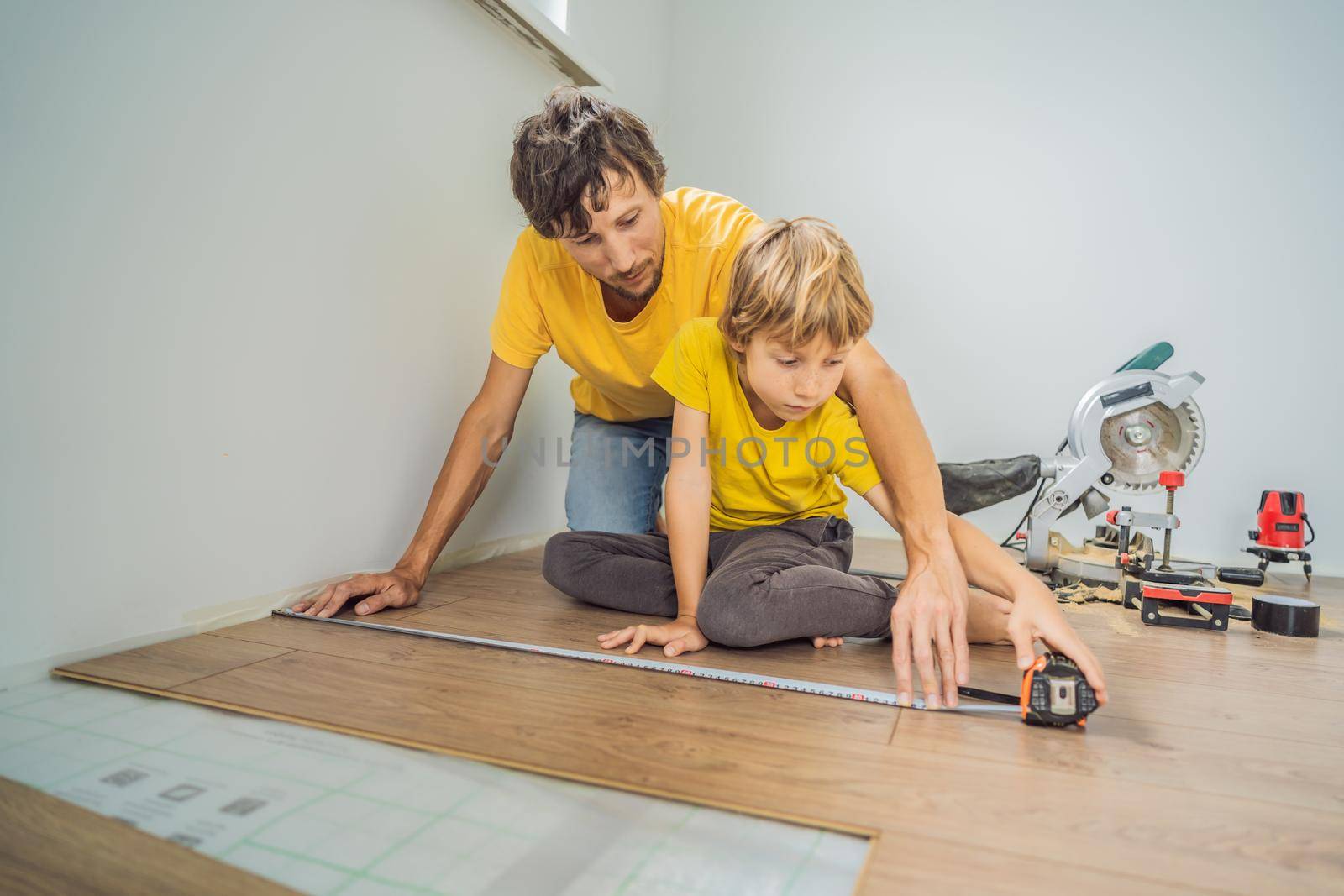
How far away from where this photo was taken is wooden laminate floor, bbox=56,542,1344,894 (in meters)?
0.70

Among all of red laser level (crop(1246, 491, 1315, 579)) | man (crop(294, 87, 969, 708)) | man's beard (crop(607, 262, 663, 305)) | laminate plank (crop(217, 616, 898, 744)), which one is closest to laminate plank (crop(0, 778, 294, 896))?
laminate plank (crop(217, 616, 898, 744))

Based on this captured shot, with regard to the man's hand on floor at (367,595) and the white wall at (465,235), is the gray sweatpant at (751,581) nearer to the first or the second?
the man's hand on floor at (367,595)

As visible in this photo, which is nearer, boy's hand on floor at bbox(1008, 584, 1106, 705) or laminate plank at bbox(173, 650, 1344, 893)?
laminate plank at bbox(173, 650, 1344, 893)

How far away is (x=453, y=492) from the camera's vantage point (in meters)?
1.58

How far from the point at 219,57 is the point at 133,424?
A: 60 centimetres

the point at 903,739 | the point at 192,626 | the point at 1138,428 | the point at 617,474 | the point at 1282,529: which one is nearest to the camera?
the point at 903,739

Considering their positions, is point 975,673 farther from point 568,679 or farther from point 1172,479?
point 1172,479

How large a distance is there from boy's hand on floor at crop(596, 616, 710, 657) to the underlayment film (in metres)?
0.43

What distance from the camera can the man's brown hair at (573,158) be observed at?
1291 millimetres

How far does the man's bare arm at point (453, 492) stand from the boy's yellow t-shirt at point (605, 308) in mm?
74

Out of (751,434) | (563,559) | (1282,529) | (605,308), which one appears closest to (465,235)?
(605,308)

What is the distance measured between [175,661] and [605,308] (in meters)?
0.94

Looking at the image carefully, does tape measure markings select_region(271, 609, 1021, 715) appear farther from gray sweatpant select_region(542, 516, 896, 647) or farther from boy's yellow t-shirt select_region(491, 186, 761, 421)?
boy's yellow t-shirt select_region(491, 186, 761, 421)

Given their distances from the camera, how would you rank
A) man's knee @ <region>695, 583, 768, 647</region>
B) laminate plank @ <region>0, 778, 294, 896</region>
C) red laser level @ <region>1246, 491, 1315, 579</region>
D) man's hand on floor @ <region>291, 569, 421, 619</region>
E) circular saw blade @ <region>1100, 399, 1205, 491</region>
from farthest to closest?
red laser level @ <region>1246, 491, 1315, 579</region> < circular saw blade @ <region>1100, 399, 1205, 491</region> < man's hand on floor @ <region>291, 569, 421, 619</region> < man's knee @ <region>695, 583, 768, 647</region> < laminate plank @ <region>0, 778, 294, 896</region>
